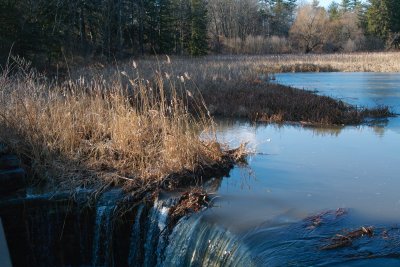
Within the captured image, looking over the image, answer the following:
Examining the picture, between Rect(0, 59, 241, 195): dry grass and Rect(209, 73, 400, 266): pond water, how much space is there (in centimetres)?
79

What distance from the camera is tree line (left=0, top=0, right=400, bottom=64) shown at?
19359mm

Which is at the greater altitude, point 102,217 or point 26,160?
point 26,160

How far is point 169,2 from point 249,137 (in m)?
30.9

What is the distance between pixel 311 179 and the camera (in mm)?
6367

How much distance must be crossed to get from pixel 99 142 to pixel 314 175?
327 centimetres

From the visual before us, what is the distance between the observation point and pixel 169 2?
1503 inches

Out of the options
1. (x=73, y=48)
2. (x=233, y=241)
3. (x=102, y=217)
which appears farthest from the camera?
(x=73, y=48)

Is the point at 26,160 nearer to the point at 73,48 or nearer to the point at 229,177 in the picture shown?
the point at 229,177

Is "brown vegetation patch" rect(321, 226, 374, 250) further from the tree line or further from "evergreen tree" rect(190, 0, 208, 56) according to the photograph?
"evergreen tree" rect(190, 0, 208, 56)

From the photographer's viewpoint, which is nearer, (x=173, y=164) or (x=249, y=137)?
(x=173, y=164)

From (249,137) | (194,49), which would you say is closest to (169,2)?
(194,49)

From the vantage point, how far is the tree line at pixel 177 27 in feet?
63.5

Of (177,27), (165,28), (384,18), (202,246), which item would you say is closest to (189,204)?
(202,246)

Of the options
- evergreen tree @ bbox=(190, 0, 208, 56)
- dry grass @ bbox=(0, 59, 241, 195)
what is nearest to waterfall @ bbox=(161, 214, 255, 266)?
dry grass @ bbox=(0, 59, 241, 195)
